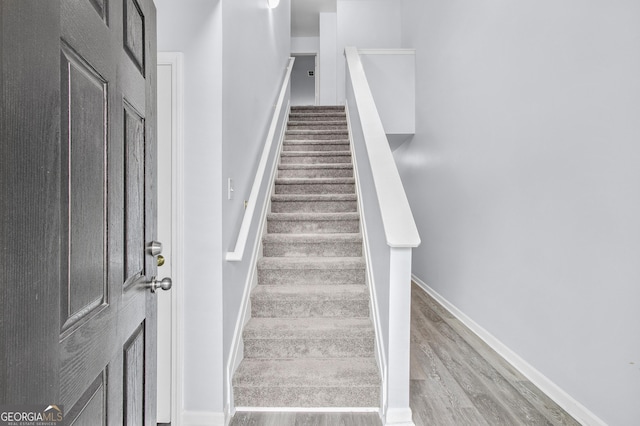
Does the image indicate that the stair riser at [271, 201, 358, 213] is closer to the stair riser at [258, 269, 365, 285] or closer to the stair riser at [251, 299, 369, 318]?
the stair riser at [258, 269, 365, 285]

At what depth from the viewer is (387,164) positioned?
80.6 inches

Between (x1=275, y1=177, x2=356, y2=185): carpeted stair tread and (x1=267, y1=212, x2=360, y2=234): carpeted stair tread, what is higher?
(x1=275, y1=177, x2=356, y2=185): carpeted stair tread

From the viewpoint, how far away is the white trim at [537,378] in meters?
1.67

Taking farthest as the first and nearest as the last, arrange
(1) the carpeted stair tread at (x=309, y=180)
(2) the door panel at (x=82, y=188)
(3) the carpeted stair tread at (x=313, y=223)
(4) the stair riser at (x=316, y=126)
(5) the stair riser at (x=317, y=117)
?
(5) the stair riser at (x=317, y=117)
(4) the stair riser at (x=316, y=126)
(1) the carpeted stair tread at (x=309, y=180)
(3) the carpeted stair tread at (x=313, y=223)
(2) the door panel at (x=82, y=188)

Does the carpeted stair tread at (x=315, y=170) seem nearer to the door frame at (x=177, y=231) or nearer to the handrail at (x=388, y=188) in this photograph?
the handrail at (x=388, y=188)

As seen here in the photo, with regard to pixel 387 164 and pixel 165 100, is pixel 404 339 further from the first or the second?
pixel 165 100

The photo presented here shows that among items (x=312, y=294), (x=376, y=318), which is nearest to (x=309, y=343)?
(x=312, y=294)

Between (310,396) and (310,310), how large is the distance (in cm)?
54

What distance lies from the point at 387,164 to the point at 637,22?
1.27 metres

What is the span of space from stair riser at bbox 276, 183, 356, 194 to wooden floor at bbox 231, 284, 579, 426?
4.94ft

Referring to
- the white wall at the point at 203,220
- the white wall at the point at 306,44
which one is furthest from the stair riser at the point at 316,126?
the white wall at the point at 306,44

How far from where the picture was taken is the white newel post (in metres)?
1.62

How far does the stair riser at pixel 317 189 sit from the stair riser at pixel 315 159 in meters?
0.49

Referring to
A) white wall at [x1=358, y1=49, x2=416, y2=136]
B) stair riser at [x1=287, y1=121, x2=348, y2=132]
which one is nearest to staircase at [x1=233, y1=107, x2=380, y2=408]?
stair riser at [x1=287, y1=121, x2=348, y2=132]
